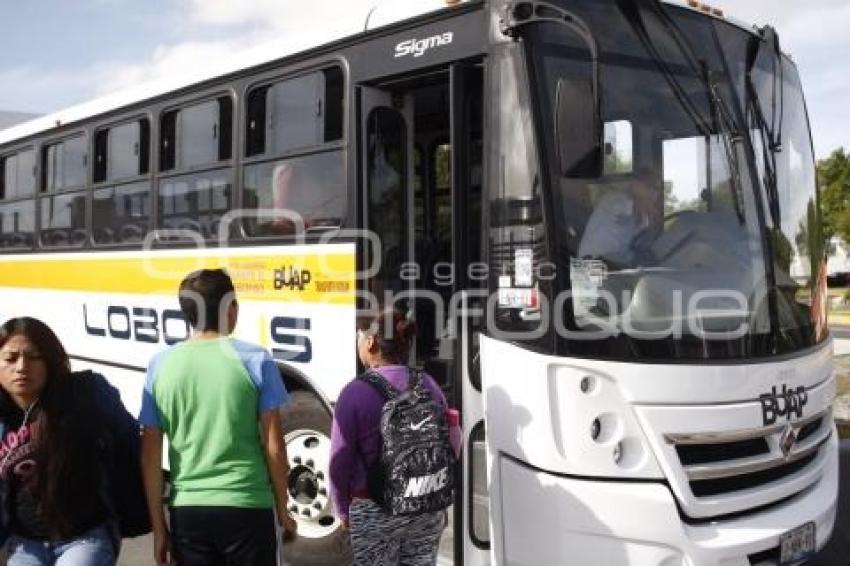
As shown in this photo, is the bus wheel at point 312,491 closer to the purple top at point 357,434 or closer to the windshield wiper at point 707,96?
the purple top at point 357,434

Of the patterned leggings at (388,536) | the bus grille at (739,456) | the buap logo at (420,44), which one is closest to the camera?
the patterned leggings at (388,536)

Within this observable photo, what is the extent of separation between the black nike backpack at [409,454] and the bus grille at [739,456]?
110 centimetres

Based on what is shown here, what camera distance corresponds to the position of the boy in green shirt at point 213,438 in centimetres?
308

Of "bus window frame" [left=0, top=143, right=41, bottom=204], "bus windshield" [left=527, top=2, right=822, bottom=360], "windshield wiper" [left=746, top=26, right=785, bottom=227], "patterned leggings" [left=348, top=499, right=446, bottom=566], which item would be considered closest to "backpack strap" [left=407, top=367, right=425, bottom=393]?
"patterned leggings" [left=348, top=499, right=446, bottom=566]

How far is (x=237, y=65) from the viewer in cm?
548

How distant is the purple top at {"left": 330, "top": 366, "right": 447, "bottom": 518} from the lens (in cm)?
332

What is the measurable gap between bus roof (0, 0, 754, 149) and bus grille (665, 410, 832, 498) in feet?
7.10

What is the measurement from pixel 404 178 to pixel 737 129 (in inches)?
71.1

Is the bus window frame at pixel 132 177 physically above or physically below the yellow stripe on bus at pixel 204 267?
above

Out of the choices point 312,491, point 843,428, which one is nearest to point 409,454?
point 312,491

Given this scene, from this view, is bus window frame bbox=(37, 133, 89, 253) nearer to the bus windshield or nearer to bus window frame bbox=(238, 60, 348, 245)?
bus window frame bbox=(238, 60, 348, 245)

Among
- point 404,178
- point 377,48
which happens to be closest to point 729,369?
point 404,178

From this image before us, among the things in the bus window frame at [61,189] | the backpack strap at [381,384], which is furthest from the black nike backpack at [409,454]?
the bus window frame at [61,189]

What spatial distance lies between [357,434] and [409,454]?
8.6 inches
